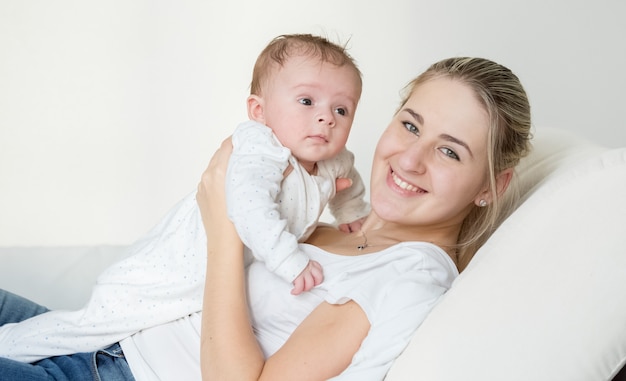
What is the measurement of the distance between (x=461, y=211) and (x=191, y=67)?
3.03m

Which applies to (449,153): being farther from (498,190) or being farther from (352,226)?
(352,226)

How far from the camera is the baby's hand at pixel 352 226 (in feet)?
8.03

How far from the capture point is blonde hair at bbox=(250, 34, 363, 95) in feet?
7.07

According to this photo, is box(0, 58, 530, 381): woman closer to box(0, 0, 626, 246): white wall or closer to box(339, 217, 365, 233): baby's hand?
box(339, 217, 365, 233): baby's hand

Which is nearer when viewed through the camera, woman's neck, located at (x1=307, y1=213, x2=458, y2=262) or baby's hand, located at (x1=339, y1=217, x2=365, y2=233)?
woman's neck, located at (x1=307, y1=213, x2=458, y2=262)

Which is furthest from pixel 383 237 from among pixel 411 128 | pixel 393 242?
pixel 411 128

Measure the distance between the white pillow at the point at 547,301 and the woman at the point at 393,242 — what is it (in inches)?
5.5

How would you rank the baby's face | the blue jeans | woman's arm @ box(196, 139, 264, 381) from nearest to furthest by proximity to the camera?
woman's arm @ box(196, 139, 264, 381) < the blue jeans < the baby's face

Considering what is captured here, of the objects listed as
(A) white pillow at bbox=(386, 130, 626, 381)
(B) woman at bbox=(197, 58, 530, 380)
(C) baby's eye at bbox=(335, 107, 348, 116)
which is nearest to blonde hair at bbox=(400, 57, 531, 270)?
(B) woman at bbox=(197, 58, 530, 380)

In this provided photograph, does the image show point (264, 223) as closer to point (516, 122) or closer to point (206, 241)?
point (206, 241)

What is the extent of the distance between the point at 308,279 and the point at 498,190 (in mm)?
595

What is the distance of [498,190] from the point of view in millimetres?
2180

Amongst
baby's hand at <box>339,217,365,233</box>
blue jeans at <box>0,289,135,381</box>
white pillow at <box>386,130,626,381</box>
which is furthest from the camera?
baby's hand at <box>339,217,365,233</box>

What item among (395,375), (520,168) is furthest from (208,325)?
(520,168)
